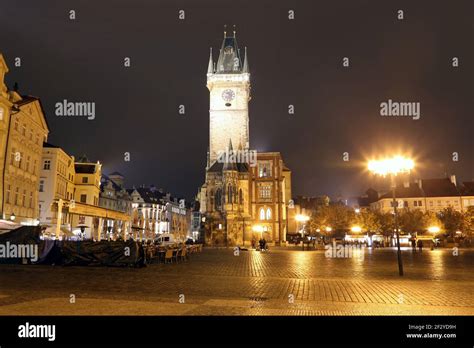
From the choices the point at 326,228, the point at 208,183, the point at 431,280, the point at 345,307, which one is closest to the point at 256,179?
the point at 208,183

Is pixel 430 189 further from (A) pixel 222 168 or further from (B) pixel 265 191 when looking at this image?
(A) pixel 222 168

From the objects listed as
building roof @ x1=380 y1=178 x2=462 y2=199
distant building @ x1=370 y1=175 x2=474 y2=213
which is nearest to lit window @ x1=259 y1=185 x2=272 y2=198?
distant building @ x1=370 y1=175 x2=474 y2=213

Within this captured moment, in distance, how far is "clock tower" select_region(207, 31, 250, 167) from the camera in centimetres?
8621

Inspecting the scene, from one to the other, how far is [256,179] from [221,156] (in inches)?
394

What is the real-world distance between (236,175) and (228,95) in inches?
963

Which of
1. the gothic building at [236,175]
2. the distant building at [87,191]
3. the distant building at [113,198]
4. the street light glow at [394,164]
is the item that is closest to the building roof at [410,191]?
the gothic building at [236,175]

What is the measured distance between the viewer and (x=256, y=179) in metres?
77.6

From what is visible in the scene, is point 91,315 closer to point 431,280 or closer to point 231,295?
point 231,295

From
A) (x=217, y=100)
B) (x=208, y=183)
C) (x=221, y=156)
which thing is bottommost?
(x=208, y=183)

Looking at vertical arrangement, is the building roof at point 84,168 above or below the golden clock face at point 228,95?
below

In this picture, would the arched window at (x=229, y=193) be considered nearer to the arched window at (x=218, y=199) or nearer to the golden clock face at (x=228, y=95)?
the arched window at (x=218, y=199)

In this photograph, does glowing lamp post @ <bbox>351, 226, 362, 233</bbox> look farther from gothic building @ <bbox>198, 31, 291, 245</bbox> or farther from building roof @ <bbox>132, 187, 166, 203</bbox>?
building roof @ <bbox>132, 187, 166, 203</bbox>

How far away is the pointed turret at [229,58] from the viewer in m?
91.4
